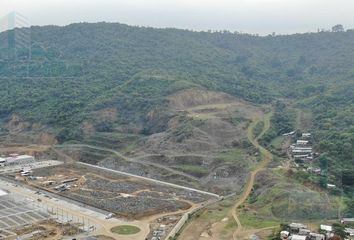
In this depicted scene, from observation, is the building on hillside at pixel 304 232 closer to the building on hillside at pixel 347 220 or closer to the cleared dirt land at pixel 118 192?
the building on hillside at pixel 347 220

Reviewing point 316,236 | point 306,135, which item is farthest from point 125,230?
point 306,135

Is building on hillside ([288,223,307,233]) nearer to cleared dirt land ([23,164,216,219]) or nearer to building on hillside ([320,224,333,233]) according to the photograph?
building on hillside ([320,224,333,233])

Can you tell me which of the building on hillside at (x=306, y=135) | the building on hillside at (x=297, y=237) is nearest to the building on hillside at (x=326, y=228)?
the building on hillside at (x=297, y=237)

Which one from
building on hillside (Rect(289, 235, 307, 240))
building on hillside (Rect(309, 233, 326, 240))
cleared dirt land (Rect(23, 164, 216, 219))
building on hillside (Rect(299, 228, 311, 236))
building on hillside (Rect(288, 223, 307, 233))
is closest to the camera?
building on hillside (Rect(289, 235, 307, 240))

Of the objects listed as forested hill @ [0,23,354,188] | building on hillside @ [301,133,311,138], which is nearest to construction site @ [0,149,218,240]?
forested hill @ [0,23,354,188]

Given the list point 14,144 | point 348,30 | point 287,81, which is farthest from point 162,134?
point 348,30
